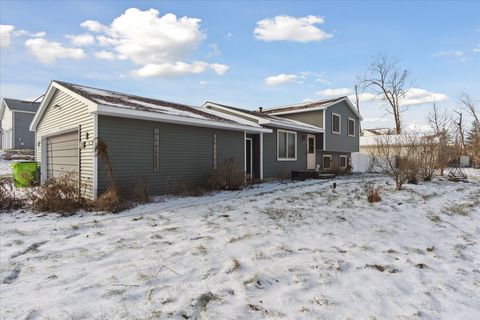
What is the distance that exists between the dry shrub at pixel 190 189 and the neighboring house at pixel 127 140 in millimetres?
108

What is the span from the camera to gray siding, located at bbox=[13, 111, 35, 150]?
2748 cm

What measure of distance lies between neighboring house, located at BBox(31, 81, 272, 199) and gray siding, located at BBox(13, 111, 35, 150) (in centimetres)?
1857

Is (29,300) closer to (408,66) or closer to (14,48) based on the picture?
(14,48)

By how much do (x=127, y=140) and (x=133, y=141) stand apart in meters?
0.18

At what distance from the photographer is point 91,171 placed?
833 cm

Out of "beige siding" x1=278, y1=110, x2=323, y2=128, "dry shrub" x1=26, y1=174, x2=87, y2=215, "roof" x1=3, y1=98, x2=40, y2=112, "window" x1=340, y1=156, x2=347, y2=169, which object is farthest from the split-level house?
"roof" x1=3, y1=98, x2=40, y2=112

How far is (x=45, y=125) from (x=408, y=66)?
35.6 m

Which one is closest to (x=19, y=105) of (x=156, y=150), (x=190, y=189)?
(x=156, y=150)

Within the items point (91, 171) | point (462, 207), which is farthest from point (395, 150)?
point (91, 171)

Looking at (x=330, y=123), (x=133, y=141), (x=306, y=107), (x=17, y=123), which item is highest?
(x=17, y=123)

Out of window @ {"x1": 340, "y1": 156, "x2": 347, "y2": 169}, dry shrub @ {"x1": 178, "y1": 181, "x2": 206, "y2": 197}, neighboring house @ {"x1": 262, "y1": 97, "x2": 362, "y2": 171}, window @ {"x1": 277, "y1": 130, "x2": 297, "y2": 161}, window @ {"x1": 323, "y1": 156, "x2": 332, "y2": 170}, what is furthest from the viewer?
window @ {"x1": 340, "y1": 156, "x2": 347, "y2": 169}

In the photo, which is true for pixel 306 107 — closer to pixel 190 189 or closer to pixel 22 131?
pixel 190 189

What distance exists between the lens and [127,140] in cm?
870

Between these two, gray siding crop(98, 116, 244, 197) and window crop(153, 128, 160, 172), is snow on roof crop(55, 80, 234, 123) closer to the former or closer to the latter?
gray siding crop(98, 116, 244, 197)
